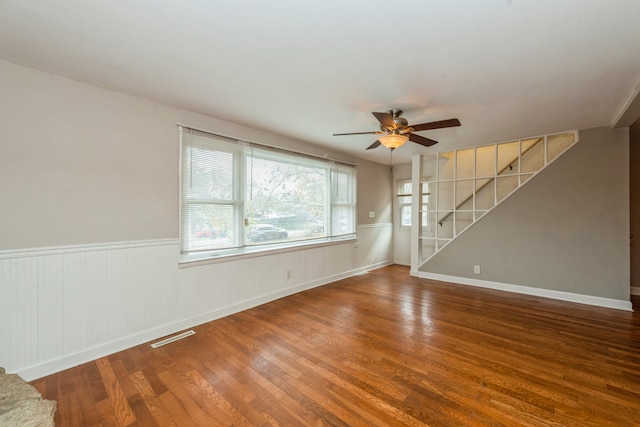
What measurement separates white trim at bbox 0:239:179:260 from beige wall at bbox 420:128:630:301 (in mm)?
4981

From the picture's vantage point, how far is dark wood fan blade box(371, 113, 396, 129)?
8.52 feet

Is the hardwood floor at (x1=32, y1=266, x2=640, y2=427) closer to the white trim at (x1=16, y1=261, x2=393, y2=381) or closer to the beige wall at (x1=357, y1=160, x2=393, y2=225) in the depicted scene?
the white trim at (x1=16, y1=261, x2=393, y2=381)

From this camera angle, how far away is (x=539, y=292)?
4.21 m

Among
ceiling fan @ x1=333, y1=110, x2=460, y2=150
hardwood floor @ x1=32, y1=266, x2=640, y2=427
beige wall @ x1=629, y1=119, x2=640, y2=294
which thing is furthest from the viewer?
beige wall @ x1=629, y1=119, x2=640, y2=294

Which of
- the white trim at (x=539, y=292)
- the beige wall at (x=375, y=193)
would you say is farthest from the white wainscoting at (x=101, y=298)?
the white trim at (x=539, y=292)

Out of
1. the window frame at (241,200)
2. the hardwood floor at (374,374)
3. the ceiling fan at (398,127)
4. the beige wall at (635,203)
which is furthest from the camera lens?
the beige wall at (635,203)

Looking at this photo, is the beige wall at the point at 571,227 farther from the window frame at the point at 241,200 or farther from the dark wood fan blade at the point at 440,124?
the window frame at the point at 241,200

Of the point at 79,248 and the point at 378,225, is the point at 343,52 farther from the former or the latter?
the point at 378,225

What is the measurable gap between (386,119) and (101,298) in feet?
10.7

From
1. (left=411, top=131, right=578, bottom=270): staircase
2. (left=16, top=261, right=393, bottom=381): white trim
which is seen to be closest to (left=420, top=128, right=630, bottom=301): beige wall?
(left=411, top=131, right=578, bottom=270): staircase

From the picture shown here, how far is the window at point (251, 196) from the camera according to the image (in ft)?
10.4

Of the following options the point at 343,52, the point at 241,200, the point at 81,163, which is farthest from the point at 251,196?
the point at 343,52

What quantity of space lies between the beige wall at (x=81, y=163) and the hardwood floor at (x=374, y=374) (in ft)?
4.12

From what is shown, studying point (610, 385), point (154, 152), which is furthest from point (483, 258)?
point (154, 152)
